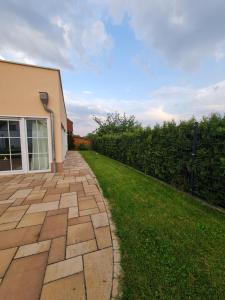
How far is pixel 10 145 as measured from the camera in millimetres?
5879

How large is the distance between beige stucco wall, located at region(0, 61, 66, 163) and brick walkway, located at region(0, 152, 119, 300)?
333cm

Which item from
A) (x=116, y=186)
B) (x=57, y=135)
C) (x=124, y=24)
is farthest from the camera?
(x=124, y=24)

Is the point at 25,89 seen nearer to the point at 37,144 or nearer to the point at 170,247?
the point at 37,144

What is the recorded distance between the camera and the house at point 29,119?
18.5ft

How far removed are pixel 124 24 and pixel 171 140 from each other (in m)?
6.03

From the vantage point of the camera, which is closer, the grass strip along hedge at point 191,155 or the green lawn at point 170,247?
the green lawn at point 170,247

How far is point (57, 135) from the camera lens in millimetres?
6340

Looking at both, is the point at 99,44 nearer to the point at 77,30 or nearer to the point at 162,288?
the point at 77,30

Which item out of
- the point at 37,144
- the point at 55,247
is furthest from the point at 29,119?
the point at 55,247

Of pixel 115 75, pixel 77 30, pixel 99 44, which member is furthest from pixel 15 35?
pixel 115 75

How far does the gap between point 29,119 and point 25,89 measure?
110 centimetres

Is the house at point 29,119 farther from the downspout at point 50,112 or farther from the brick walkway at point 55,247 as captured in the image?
the brick walkway at point 55,247

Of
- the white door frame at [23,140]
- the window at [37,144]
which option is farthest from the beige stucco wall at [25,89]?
the window at [37,144]

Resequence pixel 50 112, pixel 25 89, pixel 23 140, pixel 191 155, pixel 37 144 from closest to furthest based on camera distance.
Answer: pixel 191 155
pixel 25 89
pixel 23 140
pixel 50 112
pixel 37 144
